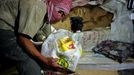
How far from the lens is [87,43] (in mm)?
2938

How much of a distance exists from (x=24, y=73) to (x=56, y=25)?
3.10ft

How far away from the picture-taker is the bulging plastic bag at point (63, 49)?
97.2 inches

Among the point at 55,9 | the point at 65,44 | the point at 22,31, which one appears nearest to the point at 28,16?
the point at 22,31

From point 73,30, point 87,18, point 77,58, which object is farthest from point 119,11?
point 77,58

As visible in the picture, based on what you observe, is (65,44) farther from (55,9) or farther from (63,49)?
(55,9)

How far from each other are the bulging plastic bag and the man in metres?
0.25

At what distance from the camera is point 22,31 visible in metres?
2.03

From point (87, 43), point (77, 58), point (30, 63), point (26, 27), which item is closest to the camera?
point (26, 27)

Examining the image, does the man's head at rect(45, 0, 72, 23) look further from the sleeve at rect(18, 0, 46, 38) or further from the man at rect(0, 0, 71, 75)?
the sleeve at rect(18, 0, 46, 38)

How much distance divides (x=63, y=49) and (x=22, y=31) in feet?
1.83

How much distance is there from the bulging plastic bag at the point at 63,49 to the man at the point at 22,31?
254 mm

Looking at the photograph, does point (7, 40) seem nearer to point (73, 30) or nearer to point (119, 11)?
point (73, 30)

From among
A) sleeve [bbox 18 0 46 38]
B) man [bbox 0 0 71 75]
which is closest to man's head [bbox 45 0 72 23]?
man [bbox 0 0 71 75]

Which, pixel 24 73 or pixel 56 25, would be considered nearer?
pixel 24 73
